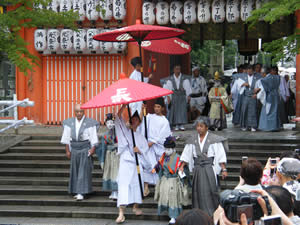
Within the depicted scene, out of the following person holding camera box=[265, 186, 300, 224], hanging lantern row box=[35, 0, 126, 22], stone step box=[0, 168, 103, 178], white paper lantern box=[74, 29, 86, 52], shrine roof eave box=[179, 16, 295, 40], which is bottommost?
stone step box=[0, 168, 103, 178]

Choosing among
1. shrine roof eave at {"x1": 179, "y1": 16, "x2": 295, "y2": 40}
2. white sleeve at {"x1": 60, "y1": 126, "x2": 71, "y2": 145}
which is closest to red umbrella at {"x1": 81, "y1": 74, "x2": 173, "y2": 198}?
white sleeve at {"x1": 60, "y1": 126, "x2": 71, "y2": 145}

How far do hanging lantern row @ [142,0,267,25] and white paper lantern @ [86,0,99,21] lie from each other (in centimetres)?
131

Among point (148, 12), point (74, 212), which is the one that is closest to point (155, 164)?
point (74, 212)

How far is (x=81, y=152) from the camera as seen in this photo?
1009cm

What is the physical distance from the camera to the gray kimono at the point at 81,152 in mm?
10000

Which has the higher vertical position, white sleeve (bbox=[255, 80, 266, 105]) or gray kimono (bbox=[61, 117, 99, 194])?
white sleeve (bbox=[255, 80, 266, 105])

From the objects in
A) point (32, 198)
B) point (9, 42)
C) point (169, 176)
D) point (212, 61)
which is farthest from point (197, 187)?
point (212, 61)

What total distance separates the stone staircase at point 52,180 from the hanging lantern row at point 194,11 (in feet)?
12.1

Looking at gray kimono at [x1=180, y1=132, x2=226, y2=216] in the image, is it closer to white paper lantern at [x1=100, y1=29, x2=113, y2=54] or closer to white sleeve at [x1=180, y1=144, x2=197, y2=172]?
white sleeve at [x1=180, y1=144, x2=197, y2=172]

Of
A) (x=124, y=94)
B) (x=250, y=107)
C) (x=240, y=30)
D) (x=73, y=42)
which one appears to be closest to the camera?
(x=124, y=94)

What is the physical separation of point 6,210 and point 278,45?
625 centimetres

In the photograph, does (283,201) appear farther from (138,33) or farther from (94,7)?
(94,7)

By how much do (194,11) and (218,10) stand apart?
658 mm

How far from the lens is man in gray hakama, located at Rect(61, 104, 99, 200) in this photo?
10000mm
